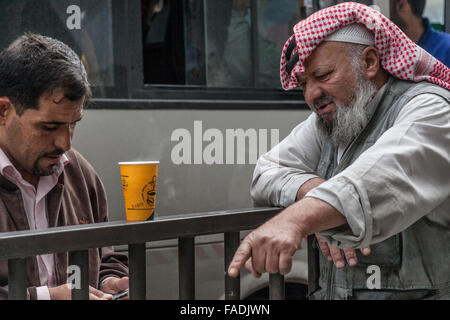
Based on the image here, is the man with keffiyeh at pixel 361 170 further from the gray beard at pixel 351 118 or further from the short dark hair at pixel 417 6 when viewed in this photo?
the short dark hair at pixel 417 6

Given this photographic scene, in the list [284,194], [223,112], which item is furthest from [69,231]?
[223,112]

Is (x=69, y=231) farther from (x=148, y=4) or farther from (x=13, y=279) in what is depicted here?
(x=148, y=4)

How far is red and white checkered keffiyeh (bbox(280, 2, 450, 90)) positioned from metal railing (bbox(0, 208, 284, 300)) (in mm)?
660

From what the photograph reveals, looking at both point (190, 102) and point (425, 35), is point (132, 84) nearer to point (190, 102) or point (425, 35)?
point (190, 102)

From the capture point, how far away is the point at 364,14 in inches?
80.9

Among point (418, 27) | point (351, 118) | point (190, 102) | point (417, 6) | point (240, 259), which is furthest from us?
point (417, 6)

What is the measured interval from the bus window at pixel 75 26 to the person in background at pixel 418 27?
1.74 m

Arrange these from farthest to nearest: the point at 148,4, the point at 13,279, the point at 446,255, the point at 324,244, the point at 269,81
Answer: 1. the point at 148,4
2. the point at 269,81
3. the point at 324,244
4. the point at 446,255
5. the point at 13,279

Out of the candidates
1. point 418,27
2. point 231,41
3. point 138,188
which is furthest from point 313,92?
point 418,27

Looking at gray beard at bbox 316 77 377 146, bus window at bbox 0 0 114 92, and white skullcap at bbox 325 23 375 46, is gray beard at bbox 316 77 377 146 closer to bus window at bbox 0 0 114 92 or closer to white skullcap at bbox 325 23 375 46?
white skullcap at bbox 325 23 375 46

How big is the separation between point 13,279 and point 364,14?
1.46 m

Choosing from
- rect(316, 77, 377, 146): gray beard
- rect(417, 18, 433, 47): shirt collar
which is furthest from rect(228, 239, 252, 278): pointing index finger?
rect(417, 18, 433, 47): shirt collar

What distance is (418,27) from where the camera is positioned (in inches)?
138

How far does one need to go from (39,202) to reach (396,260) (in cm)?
124
